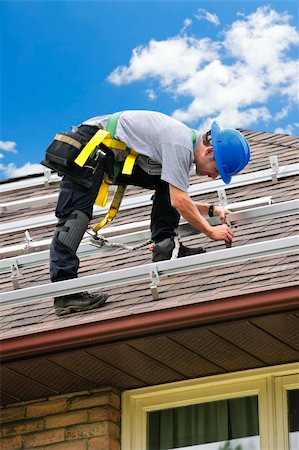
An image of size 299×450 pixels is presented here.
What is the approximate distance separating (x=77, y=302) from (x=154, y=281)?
23.7 inches

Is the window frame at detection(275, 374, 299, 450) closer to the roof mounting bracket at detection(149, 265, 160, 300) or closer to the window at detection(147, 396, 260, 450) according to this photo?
the window at detection(147, 396, 260, 450)

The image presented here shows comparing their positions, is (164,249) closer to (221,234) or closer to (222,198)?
(221,234)

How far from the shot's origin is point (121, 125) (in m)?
7.16

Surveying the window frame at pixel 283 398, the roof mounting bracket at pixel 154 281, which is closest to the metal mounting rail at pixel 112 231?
the roof mounting bracket at pixel 154 281

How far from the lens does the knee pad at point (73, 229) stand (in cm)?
713

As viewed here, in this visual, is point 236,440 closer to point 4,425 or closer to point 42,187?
point 4,425

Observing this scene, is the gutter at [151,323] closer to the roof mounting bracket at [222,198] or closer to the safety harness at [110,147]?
the safety harness at [110,147]

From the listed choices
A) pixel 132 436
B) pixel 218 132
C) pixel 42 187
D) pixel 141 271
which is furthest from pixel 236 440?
pixel 42 187

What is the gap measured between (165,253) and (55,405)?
1.18 m

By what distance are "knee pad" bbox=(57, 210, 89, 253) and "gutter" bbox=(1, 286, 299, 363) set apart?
65 centimetres

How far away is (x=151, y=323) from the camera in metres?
6.55

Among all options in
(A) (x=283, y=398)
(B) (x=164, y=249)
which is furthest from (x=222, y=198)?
(A) (x=283, y=398)

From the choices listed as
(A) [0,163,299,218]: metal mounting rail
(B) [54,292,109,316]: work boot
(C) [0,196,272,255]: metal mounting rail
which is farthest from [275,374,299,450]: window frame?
(A) [0,163,299,218]: metal mounting rail

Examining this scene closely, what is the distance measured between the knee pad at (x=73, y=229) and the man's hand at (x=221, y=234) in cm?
78
